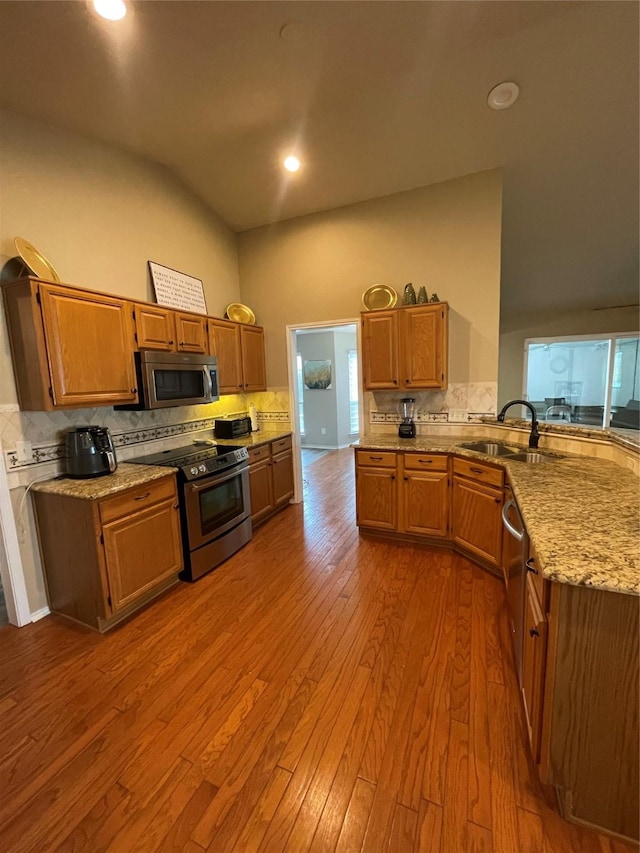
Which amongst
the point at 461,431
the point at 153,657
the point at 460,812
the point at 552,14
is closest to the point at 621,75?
the point at 552,14

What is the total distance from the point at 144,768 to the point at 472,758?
1.34 meters

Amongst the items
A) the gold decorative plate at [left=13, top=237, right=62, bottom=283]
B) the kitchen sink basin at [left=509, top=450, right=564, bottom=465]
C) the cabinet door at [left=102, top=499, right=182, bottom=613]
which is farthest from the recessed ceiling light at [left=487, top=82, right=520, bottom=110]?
the cabinet door at [left=102, top=499, right=182, bottom=613]

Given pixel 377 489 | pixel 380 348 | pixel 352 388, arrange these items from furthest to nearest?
pixel 352 388 → pixel 380 348 → pixel 377 489

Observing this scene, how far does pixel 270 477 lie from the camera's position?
13.1 feet

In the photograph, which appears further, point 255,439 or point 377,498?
point 255,439

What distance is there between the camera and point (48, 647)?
215cm

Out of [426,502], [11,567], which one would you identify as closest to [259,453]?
[426,502]

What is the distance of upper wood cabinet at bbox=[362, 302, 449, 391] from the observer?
3273mm

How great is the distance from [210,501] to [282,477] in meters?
1.36

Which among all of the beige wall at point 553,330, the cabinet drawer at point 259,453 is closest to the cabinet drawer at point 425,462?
the cabinet drawer at point 259,453

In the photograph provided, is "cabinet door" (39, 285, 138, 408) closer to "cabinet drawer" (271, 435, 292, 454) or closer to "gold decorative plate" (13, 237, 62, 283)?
"gold decorative plate" (13, 237, 62, 283)

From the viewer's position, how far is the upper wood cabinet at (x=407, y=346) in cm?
327

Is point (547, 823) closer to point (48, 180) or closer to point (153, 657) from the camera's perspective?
point (153, 657)

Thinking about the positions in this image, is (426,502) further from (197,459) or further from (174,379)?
(174,379)
